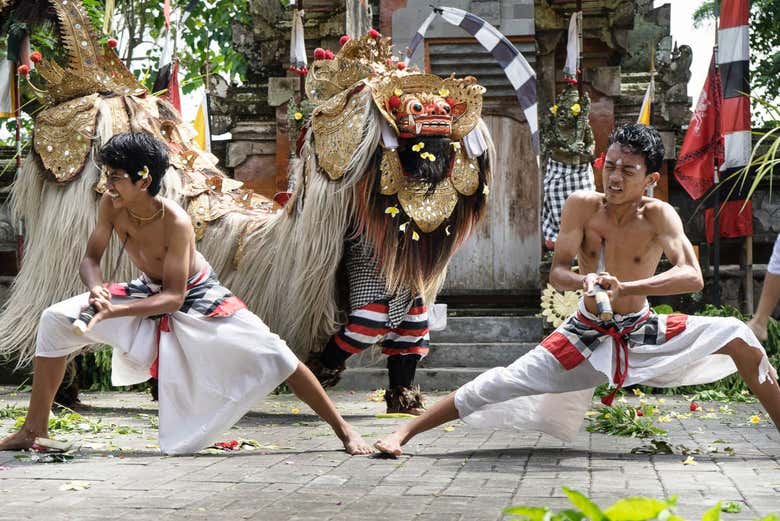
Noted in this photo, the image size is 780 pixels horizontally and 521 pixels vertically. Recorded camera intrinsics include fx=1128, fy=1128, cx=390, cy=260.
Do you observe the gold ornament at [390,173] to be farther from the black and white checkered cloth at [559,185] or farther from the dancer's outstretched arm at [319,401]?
the black and white checkered cloth at [559,185]

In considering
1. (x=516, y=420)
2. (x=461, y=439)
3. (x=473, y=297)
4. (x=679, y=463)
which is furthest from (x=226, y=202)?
(x=473, y=297)

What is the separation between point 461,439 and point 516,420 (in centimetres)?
79

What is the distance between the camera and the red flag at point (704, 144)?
10477 millimetres

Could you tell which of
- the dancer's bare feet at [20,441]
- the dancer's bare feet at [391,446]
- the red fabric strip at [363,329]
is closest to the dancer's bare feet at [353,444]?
the dancer's bare feet at [391,446]

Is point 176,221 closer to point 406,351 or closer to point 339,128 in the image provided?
point 339,128

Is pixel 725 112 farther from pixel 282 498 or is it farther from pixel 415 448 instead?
pixel 282 498

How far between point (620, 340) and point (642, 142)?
2.93 feet

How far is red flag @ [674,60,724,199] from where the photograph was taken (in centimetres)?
1048

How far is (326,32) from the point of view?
11.1m

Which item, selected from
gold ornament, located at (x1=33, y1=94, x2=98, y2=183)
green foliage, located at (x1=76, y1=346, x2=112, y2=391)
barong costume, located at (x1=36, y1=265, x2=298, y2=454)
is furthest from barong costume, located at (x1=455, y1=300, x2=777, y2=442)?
green foliage, located at (x1=76, y1=346, x2=112, y2=391)

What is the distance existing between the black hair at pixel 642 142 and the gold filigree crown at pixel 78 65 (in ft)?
12.8

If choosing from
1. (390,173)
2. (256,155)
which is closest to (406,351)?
(390,173)

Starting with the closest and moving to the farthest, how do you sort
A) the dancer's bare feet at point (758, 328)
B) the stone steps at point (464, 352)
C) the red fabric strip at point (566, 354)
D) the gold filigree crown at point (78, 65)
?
the red fabric strip at point (566, 354) < the dancer's bare feet at point (758, 328) < the gold filigree crown at point (78, 65) < the stone steps at point (464, 352)

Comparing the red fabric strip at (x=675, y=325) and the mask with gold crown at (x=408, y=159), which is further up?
the mask with gold crown at (x=408, y=159)
